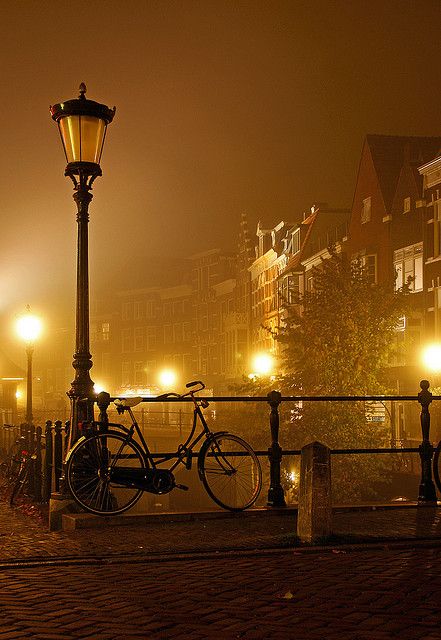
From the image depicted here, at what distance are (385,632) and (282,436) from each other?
100 feet

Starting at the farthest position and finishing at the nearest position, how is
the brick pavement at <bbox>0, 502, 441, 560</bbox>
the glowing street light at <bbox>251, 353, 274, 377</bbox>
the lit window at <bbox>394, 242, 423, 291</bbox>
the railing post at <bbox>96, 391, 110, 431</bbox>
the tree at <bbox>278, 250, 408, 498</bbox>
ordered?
the glowing street light at <bbox>251, 353, 274, 377</bbox> < the lit window at <bbox>394, 242, 423, 291</bbox> < the tree at <bbox>278, 250, 408, 498</bbox> < the railing post at <bbox>96, 391, 110, 431</bbox> < the brick pavement at <bbox>0, 502, 441, 560</bbox>

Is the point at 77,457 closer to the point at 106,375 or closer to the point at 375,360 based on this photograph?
the point at 375,360

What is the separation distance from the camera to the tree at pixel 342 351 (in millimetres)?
34500

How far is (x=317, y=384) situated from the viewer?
37281 millimetres

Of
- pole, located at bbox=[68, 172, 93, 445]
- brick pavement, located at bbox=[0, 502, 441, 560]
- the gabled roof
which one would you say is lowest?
brick pavement, located at bbox=[0, 502, 441, 560]

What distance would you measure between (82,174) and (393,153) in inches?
1541

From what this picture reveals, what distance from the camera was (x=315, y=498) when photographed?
354 inches

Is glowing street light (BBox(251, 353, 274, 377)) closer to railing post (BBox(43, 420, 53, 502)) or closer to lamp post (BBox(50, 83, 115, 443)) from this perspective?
railing post (BBox(43, 420, 53, 502))

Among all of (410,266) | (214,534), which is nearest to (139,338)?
(410,266)

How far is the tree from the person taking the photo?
3450 cm

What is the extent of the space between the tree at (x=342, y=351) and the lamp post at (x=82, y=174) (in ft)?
77.1

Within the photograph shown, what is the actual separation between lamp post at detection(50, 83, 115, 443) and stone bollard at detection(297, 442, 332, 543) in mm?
Result: 2847

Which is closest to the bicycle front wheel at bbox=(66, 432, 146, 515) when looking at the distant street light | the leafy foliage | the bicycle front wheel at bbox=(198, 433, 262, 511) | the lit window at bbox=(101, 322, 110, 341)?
the bicycle front wheel at bbox=(198, 433, 262, 511)

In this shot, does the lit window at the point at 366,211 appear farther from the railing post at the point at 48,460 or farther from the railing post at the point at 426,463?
the railing post at the point at 426,463
